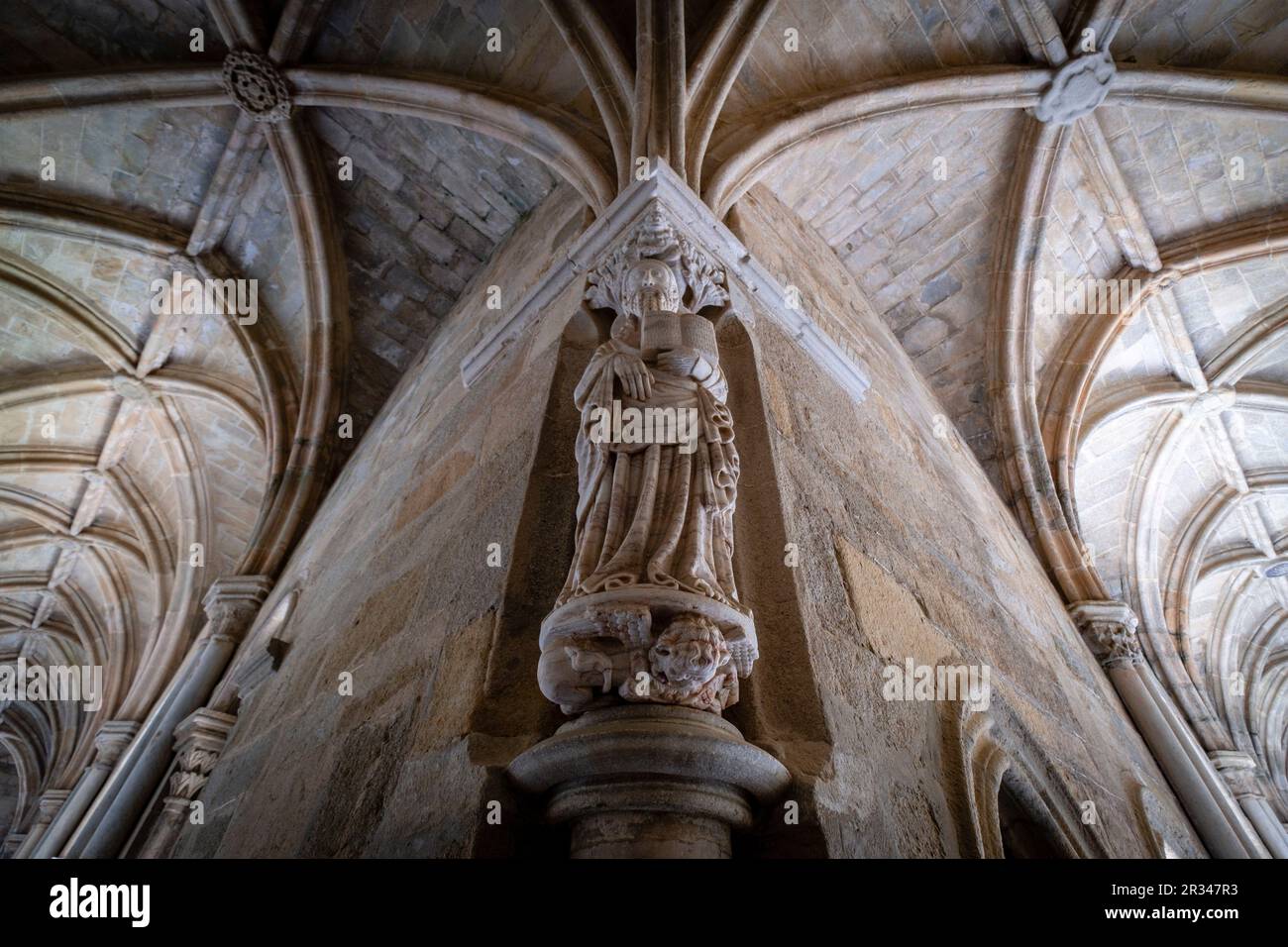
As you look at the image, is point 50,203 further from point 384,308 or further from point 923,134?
point 923,134

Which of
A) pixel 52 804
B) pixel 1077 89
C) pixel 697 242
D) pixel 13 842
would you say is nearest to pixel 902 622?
pixel 697 242

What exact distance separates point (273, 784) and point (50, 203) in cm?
679

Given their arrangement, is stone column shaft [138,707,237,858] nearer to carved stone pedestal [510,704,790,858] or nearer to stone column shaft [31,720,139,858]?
stone column shaft [31,720,139,858]

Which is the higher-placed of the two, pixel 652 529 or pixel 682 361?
pixel 682 361

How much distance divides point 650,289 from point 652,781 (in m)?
2.07

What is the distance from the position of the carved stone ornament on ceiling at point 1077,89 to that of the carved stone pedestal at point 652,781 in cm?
613

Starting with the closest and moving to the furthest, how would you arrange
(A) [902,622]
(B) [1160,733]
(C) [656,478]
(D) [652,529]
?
(D) [652,529] < (C) [656,478] < (A) [902,622] < (B) [1160,733]

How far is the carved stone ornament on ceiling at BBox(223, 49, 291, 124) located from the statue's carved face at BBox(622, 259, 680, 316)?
4.60 meters

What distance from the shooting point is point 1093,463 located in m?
9.29

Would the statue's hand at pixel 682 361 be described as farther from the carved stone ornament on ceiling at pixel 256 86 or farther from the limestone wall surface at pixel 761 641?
the carved stone ornament on ceiling at pixel 256 86

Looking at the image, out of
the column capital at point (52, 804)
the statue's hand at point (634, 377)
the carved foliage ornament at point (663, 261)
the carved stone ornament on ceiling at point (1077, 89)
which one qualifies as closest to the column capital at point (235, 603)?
the carved foliage ornament at point (663, 261)

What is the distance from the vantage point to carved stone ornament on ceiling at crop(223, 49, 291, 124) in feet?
21.0

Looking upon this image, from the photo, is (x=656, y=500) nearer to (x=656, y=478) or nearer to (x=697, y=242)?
(x=656, y=478)

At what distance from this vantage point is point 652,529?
236cm
